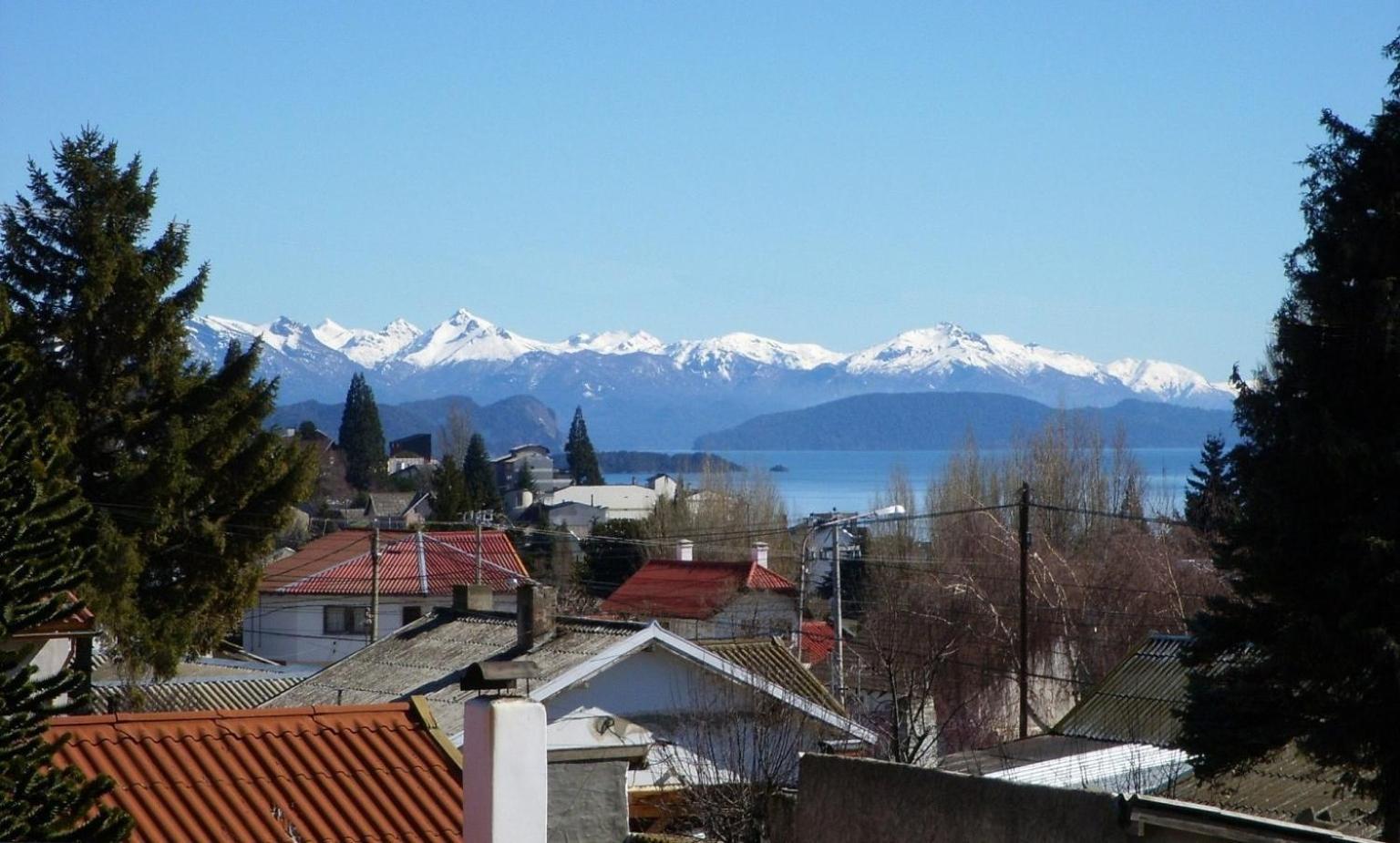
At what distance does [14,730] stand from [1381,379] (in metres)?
12.7

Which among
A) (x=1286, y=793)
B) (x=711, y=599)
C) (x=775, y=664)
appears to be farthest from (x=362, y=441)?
(x=1286, y=793)

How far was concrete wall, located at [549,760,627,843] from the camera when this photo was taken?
12867mm

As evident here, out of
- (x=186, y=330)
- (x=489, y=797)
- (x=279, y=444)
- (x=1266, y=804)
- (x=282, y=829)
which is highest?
(x=186, y=330)

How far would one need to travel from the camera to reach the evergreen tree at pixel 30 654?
27.9 ft

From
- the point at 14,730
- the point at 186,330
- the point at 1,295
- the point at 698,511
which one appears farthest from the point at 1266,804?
the point at 698,511

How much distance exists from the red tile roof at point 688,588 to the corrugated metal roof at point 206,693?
1966 centimetres

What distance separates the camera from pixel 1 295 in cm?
2223

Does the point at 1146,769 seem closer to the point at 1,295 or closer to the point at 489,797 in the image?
the point at 489,797

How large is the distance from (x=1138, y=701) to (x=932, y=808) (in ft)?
48.4

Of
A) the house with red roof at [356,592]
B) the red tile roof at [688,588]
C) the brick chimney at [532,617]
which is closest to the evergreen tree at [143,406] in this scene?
the brick chimney at [532,617]

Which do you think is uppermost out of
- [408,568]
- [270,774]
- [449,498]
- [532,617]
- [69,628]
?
[69,628]

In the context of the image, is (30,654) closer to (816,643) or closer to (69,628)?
(69,628)

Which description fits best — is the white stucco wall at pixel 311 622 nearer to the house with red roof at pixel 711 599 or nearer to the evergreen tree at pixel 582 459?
the house with red roof at pixel 711 599

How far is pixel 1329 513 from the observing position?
15.8 meters
